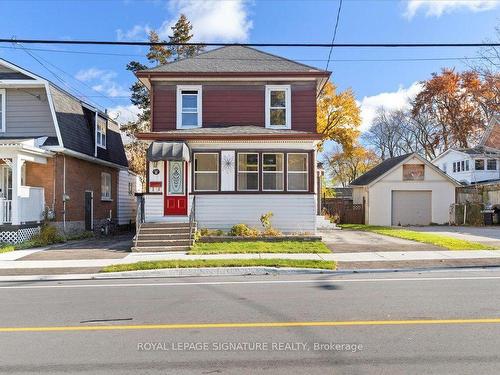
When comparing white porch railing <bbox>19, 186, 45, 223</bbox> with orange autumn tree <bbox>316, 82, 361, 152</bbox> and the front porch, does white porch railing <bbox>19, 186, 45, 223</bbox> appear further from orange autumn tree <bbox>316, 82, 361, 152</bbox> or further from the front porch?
orange autumn tree <bbox>316, 82, 361, 152</bbox>

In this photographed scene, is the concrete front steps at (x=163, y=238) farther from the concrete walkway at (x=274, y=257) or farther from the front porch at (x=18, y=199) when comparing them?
the front porch at (x=18, y=199)

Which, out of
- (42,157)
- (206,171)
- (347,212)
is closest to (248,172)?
(206,171)

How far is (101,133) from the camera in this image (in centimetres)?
2473

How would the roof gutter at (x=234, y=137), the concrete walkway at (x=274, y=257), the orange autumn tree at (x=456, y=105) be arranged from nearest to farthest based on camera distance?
the concrete walkway at (x=274, y=257) < the roof gutter at (x=234, y=137) < the orange autumn tree at (x=456, y=105)

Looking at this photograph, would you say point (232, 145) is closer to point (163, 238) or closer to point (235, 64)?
point (235, 64)

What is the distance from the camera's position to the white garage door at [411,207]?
96.2 ft

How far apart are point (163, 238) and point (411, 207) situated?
1947cm

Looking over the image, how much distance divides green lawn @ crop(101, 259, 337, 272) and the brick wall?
9.34m

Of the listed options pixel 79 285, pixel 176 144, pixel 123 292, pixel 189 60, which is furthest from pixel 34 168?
pixel 123 292

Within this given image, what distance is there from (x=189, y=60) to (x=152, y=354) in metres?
16.7

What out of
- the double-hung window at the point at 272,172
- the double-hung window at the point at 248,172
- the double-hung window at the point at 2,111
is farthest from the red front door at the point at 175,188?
the double-hung window at the point at 2,111

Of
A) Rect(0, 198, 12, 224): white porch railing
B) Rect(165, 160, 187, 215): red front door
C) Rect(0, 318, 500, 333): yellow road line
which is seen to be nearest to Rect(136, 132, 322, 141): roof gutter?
Rect(165, 160, 187, 215): red front door

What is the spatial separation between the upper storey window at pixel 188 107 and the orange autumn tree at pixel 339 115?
1816 centimetres

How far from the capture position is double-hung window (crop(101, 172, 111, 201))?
2536cm
